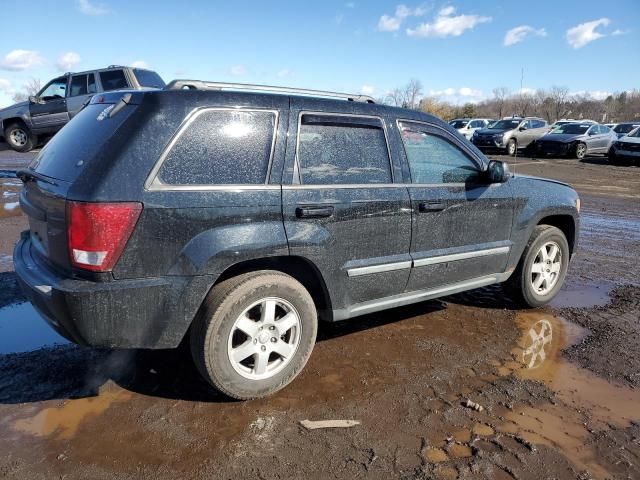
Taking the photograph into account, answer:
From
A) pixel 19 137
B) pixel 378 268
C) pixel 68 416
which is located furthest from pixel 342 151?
pixel 19 137

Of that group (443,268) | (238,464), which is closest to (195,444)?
(238,464)

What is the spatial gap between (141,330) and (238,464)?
2.92ft

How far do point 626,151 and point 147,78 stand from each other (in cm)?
1913

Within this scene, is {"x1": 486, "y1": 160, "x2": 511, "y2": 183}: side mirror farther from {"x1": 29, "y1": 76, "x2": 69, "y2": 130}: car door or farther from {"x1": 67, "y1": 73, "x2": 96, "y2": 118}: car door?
{"x1": 29, "y1": 76, "x2": 69, "y2": 130}: car door

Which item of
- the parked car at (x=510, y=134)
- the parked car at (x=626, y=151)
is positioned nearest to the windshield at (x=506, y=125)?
the parked car at (x=510, y=134)

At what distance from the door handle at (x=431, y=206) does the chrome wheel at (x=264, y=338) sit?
4.07 ft

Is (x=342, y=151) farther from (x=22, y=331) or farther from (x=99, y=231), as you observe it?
(x=22, y=331)

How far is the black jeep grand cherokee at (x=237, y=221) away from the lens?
2.65 metres

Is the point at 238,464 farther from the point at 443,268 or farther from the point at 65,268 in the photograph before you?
the point at 443,268

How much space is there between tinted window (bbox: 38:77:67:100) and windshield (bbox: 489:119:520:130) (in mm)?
19147

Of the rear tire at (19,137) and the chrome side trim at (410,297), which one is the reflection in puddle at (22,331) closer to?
the chrome side trim at (410,297)

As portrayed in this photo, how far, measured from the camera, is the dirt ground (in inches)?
100.0

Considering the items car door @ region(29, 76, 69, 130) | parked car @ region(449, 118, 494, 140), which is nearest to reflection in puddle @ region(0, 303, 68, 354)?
car door @ region(29, 76, 69, 130)

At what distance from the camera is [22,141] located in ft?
51.1
